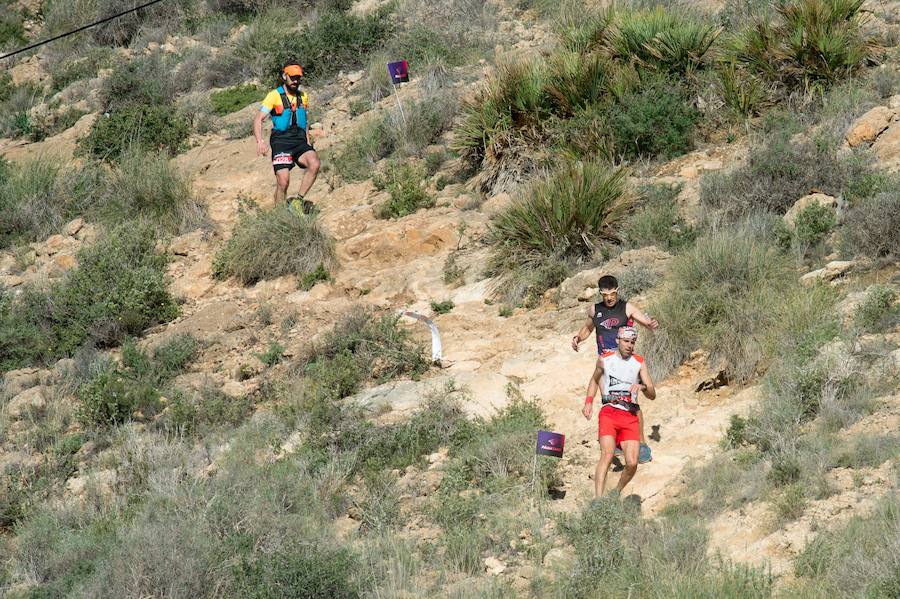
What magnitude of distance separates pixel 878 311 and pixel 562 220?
3.51 metres

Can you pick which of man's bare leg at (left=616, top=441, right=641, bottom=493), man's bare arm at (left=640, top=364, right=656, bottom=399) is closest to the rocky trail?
man's bare leg at (left=616, top=441, right=641, bottom=493)

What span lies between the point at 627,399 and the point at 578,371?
1.79 meters

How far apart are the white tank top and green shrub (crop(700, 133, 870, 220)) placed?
149 inches

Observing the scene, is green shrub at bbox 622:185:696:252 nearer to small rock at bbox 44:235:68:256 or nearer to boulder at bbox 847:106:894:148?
boulder at bbox 847:106:894:148

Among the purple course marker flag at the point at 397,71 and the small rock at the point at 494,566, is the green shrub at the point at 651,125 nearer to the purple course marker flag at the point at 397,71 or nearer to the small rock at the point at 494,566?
Result: the purple course marker flag at the point at 397,71

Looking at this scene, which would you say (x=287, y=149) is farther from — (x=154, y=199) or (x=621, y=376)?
(x=621, y=376)

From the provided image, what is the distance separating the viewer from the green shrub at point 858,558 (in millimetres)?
5746

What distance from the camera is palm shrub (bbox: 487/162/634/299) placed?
11.4 meters

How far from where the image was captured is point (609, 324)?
8328 mm

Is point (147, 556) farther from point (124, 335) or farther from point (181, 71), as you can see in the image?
point (181, 71)

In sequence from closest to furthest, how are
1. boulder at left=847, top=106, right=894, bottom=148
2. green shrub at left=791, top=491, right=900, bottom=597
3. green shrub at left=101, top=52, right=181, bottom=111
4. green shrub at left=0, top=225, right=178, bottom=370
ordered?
1. green shrub at left=791, top=491, right=900, bottom=597
2. boulder at left=847, top=106, right=894, bottom=148
3. green shrub at left=0, top=225, right=178, bottom=370
4. green shrub at left=101, top=52, right=181, bottom=111

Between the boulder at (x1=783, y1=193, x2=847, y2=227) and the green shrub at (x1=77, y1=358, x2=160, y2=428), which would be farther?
the boulder at (x1=783, y1=193, x2=847, y2=227)

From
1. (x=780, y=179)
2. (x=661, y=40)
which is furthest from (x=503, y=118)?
(x=780, y=179)

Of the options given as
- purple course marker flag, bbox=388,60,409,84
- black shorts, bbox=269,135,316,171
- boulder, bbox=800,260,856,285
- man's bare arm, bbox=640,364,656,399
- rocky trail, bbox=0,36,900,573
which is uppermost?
purple course marker flag, bbox=388,60,409,84
